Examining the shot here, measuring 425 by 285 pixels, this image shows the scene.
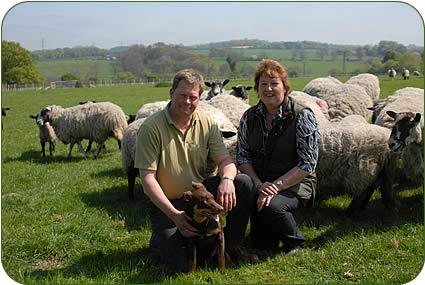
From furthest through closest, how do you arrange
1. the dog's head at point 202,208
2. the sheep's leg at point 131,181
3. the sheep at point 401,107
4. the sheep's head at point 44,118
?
the sheep's head at point 44,118 → the sheep at point 401,107 → the sheep's leg at point 131,181 → the dog's head at point 202,208

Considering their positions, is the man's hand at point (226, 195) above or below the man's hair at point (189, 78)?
below

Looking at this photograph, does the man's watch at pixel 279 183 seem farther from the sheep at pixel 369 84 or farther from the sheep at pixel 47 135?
the sheep at pixel 369 84

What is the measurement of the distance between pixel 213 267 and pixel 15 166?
7.32m

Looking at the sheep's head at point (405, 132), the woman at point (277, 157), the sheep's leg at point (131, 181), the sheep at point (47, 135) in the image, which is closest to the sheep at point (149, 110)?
the sheep's leg at point (131, 181)

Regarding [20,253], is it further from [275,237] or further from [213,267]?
[275,237]

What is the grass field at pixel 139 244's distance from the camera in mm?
4293

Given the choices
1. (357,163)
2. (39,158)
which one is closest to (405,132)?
(357,163)

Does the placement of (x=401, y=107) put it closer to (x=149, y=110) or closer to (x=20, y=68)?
(x=149, y=110)

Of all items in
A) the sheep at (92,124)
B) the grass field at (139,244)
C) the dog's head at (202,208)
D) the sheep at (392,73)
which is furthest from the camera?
the sheep at (392,73)

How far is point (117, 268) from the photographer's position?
450 centimetres

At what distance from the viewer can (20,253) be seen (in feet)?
16.1

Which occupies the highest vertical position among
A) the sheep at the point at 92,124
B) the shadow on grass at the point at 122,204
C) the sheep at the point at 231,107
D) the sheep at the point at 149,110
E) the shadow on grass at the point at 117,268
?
the sheep at the point at 231,107

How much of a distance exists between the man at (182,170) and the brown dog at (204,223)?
0.40ft

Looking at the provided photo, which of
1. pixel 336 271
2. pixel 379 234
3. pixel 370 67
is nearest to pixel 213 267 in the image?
pixel 336 271
